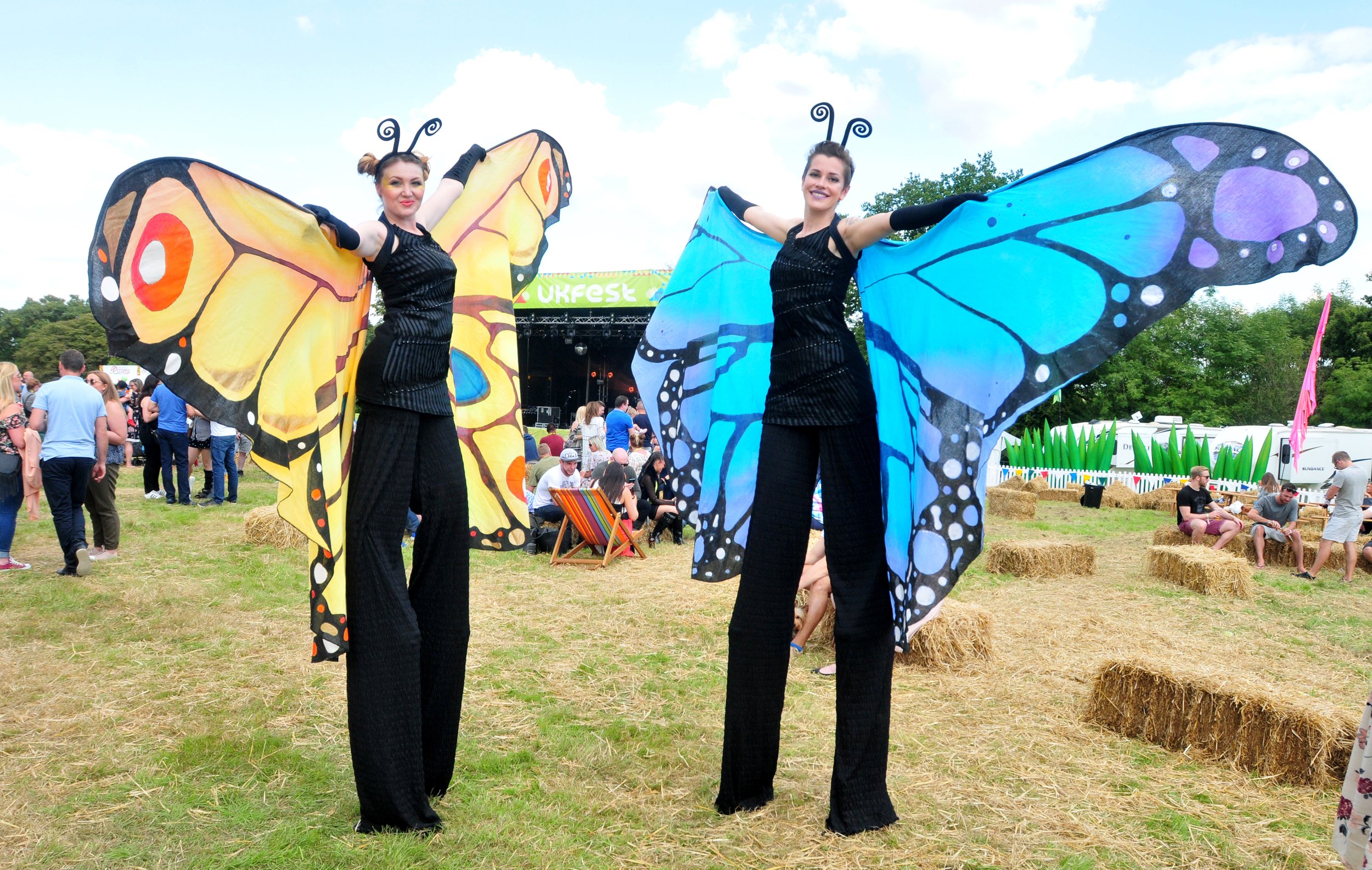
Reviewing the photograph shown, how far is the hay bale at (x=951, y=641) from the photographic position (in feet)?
17.3

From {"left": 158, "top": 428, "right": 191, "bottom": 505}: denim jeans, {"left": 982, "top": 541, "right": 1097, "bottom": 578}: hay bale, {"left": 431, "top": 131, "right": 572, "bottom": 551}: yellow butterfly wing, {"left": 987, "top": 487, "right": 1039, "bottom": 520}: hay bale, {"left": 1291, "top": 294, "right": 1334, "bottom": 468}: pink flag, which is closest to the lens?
{"left": 431, "top": 131, "right": 572, "bottom": 551}: yellow butterfly wing

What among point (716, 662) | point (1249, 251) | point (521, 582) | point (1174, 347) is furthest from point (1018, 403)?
point (1174, 347)

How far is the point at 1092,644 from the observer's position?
20.5ft

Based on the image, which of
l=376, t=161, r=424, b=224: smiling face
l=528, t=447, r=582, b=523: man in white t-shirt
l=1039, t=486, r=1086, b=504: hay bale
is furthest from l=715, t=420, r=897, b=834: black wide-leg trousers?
l=1039, t=486, r=1086, b=504: hay bale

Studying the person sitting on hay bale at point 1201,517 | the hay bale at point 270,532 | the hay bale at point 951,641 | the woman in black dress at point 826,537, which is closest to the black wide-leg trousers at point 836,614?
the woman in black dress at point 826,537

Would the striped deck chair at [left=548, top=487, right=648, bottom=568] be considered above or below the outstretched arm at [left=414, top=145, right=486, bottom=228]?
below

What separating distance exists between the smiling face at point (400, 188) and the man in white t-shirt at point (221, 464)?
987 cm

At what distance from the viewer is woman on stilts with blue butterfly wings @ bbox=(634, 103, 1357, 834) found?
2.62 meters

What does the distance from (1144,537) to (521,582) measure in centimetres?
999

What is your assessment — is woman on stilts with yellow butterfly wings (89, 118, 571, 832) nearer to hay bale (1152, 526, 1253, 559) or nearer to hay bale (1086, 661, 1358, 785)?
hay bale (1086, 661, 1358, 785)

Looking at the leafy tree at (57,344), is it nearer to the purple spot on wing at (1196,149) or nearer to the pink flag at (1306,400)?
the pink flag at (1306,400)

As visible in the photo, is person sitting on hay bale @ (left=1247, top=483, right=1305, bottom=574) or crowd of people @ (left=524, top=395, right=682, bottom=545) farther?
person sitting on hay bale @ (left=1247, top=483, right=1305, bottom=574)

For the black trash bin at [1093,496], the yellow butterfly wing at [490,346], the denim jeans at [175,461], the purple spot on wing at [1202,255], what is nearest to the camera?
the purple spot on wing at [1202,255]

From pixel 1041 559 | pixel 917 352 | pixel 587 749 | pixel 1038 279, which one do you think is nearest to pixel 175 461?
pixel 587 749
